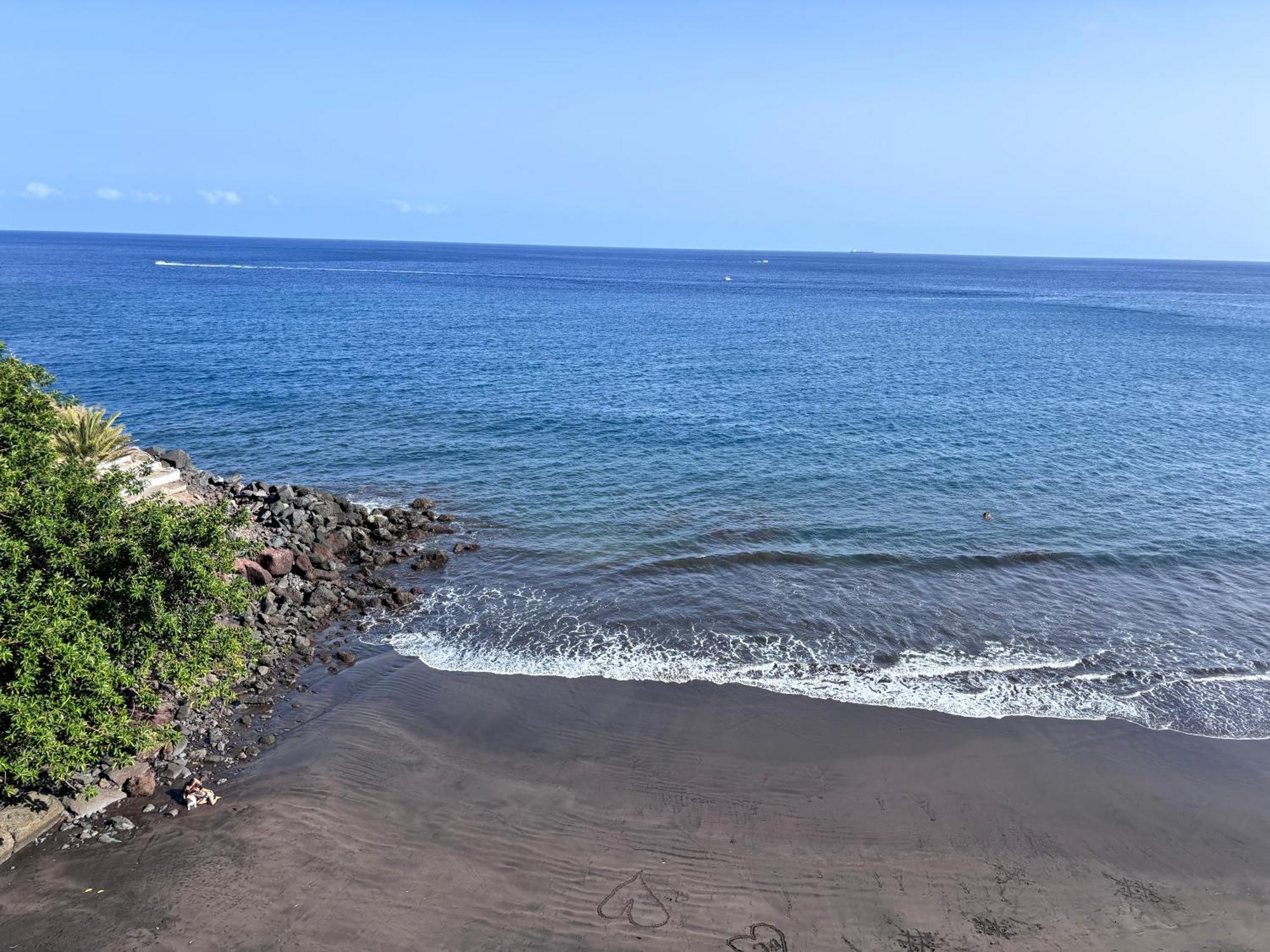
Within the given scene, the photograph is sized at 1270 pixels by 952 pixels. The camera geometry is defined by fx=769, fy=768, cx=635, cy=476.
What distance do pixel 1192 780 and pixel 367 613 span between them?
2754 cm

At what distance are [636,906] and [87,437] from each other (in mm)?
30915

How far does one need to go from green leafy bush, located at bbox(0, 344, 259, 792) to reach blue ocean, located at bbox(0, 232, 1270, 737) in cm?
888

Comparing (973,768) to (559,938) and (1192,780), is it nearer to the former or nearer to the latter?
(1192,780)

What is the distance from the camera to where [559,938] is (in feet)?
53.0

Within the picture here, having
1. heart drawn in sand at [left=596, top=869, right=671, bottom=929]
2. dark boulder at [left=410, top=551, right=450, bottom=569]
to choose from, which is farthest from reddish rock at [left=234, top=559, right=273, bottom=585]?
heart drawn in sand at [left=596, top=869, right=671, bottom=929]

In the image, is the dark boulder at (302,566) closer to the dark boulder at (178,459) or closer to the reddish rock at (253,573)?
the reddish rock at (253,573)

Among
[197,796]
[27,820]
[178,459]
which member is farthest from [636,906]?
[178,459]

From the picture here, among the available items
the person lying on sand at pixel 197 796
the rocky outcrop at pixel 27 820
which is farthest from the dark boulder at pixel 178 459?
the person lying on sand at pixel 197 796

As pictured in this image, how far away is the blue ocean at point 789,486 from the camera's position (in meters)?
27.6

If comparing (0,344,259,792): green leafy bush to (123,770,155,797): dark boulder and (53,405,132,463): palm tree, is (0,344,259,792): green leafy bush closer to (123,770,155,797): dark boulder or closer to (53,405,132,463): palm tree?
(123,770,155,797): dark boulder

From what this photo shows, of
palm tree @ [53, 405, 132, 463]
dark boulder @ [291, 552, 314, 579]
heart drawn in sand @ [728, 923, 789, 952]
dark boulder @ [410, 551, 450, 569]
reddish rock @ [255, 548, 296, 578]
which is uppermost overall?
palm tree @ [53, 405, 132, 463]

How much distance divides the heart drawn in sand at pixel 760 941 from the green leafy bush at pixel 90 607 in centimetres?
1451

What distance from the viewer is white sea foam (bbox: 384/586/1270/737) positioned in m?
24.9

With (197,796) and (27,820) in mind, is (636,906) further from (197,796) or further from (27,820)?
(27,820)
